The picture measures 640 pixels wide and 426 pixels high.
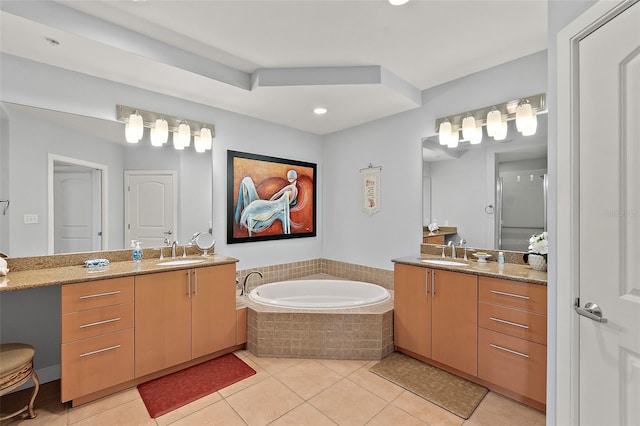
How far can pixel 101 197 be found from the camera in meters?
2.49

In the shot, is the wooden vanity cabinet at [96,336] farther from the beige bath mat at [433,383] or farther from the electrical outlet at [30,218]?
the beige bath mat at [433,383]

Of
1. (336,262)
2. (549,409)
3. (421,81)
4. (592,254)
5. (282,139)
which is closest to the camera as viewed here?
(592,254)

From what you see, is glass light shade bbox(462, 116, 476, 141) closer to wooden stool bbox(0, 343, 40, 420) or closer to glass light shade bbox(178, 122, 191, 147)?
glass light shade bbox(178, 122, 191, 147)

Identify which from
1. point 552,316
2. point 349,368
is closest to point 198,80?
point 349,368

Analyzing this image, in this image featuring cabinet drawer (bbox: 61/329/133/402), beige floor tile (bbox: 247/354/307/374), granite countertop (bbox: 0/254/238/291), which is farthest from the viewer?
beige floor tile (bbox: 247/354/307/374)

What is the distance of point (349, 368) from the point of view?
8.11 ft

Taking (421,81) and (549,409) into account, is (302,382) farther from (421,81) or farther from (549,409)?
(421,81)

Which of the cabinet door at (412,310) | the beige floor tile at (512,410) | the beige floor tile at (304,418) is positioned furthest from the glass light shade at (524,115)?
the beige floor tile at (304,418)

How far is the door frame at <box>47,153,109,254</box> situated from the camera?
2.23m

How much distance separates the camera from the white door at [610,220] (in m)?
1.08

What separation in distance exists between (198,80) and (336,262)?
266 centimetres

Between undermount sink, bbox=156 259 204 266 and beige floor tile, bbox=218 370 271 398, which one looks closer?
beige floor tile, bbox=218 370 271 398

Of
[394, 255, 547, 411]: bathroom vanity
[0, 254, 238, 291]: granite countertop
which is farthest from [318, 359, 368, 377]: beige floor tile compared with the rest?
[0, 254, 238, 291]: granite countertop

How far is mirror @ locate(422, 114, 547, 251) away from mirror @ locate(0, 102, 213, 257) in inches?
96.5
